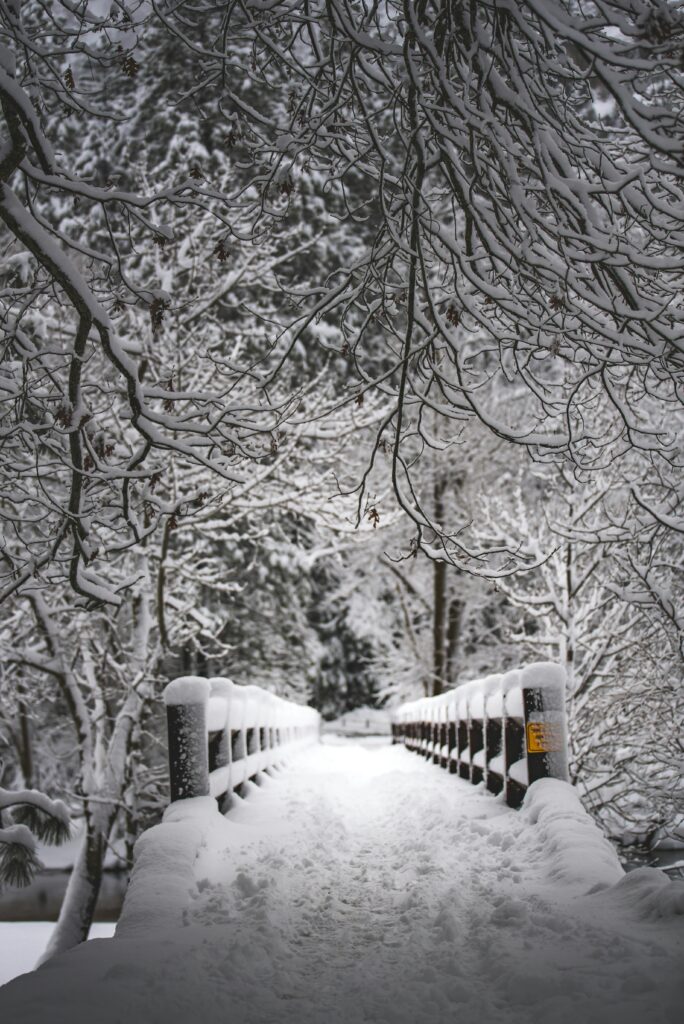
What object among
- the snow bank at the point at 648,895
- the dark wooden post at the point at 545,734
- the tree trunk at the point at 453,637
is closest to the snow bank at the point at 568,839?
the dark wooden post at the point at 545,734

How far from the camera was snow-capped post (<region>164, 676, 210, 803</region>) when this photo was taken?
5.10 meters

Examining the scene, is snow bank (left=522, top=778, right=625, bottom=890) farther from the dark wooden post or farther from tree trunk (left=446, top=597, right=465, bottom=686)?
tree trunk (left=446, top=597, right=465, bottom=686)

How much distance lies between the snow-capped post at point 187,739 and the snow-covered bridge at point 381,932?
0.41 feet

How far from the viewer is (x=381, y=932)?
349 centimetres

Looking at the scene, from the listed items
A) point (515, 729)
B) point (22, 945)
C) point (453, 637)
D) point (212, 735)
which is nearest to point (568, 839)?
point (515, 729)

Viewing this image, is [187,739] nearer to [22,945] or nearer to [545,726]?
[545,726]

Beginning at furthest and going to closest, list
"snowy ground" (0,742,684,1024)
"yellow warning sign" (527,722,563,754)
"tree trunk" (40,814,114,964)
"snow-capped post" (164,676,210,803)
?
1. "tree trunk" (40,814,114,964)
2. "yellow warning sign" (527,722,563,754)
3. "snow-capped post" (164,676,210,803)
4. "snowy ground" (0,742,684,1024)

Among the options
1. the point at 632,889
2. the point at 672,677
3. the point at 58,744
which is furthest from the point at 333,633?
the point at 632,889

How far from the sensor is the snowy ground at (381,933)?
2447 millimetres

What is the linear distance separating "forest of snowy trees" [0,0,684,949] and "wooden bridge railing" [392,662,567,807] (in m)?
1.16

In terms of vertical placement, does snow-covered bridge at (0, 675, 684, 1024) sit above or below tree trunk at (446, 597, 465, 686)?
below

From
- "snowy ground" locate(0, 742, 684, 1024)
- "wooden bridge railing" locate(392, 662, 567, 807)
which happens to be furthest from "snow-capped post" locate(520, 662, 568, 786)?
"snowy ground" locate(0, 742, 684, 1024)

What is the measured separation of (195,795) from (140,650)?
5.29 m

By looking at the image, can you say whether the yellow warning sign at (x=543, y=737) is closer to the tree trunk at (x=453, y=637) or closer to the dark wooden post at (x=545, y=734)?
the dark wooden post at (x=545, y=734)
